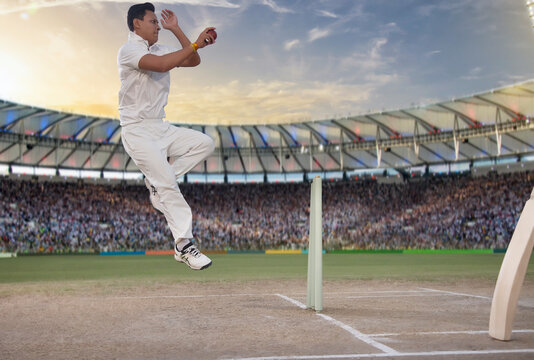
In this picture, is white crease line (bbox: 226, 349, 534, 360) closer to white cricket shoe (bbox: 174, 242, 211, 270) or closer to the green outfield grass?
white cricket shoe (bbox: 174, 242, 211, 270)

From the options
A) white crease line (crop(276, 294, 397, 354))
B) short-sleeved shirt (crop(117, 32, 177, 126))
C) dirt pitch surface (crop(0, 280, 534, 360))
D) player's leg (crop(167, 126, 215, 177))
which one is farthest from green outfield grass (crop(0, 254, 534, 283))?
short-sleeved shirt (crop(117, 32, 177, 126))

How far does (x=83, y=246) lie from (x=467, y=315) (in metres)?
39.2

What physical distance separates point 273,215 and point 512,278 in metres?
47.2

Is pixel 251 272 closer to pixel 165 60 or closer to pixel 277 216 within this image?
pixel 165 60

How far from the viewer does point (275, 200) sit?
181 ft

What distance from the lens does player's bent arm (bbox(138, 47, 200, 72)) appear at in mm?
4156

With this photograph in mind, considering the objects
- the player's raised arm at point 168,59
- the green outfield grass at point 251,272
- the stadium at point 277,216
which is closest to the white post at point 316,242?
the stadium at point 277,216

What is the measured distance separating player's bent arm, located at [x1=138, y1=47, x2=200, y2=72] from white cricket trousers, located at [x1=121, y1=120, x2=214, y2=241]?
24.1 inches

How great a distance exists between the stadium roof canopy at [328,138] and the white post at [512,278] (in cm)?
3762

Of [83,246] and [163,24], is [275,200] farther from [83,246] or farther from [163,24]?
[163,24]

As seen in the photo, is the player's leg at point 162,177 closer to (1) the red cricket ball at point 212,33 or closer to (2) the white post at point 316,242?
(1) the red cricket ball at point 212,33

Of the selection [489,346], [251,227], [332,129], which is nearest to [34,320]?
[489,346]

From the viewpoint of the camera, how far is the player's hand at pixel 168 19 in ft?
14.7

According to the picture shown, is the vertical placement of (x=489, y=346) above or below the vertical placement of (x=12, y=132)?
below
